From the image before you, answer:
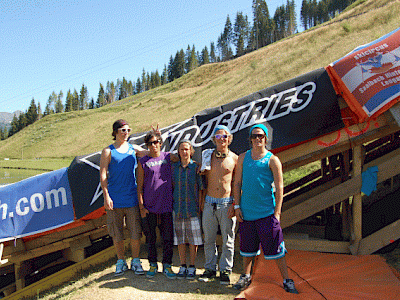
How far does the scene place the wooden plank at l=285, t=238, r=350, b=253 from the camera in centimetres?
495

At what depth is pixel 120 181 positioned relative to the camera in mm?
4086

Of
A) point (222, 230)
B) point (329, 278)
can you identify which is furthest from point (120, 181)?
point (329, 278)

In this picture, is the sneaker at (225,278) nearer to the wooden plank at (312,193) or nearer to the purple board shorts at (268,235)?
the purple board shorts at (268,235)

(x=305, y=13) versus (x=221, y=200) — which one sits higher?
(x=305, y=13)

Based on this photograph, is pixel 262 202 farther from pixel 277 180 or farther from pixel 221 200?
pixel 221 200

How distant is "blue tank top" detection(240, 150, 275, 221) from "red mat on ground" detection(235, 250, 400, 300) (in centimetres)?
87

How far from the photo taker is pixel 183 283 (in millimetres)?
4020

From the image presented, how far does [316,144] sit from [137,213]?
9.44 ft

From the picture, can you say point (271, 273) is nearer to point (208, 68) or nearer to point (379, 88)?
point (379, 88)

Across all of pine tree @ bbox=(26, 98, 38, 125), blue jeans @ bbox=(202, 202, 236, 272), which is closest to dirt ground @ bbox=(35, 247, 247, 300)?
blue jeans @ bbox=(202, 202, 236, 272)

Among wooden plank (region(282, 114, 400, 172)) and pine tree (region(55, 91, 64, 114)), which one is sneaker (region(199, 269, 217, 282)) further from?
pine tree (region(55, 91, 64, 114))

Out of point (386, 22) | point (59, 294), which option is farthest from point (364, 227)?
point (386, 22)

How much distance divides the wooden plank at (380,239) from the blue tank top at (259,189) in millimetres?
2265

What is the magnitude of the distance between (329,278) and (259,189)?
1649 mm
